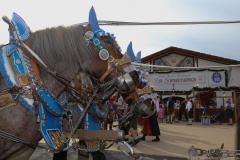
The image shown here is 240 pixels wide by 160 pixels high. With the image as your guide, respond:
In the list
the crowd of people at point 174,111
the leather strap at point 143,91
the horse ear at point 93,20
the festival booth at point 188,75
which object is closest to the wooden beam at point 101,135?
the horse ear at point 93,20

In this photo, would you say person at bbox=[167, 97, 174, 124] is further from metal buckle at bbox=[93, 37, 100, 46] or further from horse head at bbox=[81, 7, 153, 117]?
metal buckle at bbox=[93, 37, 100, 46]

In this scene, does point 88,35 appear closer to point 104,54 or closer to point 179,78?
point 104,54

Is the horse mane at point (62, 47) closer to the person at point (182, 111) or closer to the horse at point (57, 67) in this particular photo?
the horse at point (57, 67)

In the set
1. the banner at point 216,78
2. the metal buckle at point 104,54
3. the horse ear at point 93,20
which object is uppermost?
the banner at point 216,78

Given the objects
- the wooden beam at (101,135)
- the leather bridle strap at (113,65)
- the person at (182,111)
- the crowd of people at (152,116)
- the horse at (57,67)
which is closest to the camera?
the horse at (57,67)

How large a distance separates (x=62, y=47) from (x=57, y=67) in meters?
0.20

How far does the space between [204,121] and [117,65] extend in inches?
597

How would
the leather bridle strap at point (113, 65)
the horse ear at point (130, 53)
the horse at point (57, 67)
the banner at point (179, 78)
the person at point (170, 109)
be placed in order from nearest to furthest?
the horse at point (57, 67), the leather bridle strap at point (113, 65), the horse ear at point (130, 53), the person at point (170, 109), the banner at point (179, 78)

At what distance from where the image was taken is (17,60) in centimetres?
240

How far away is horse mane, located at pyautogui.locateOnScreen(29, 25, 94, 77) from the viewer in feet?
8.80

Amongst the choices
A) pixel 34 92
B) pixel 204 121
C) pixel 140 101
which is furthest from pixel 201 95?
pixel 34 92

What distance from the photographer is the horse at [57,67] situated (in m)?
2.33

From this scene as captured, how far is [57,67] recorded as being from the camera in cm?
273

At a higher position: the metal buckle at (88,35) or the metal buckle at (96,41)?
the metal buckle at (88,35)
